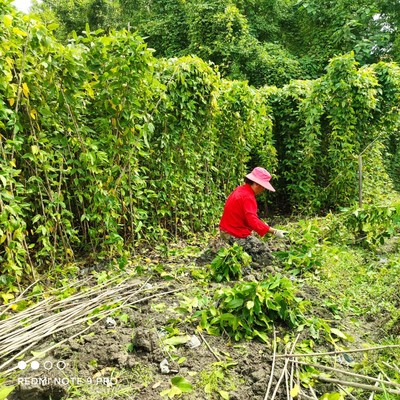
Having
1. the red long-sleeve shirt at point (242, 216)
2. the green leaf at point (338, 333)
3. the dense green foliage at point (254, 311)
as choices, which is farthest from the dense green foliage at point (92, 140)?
the green leaf at point (338, 333)

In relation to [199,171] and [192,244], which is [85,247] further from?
[199,171]

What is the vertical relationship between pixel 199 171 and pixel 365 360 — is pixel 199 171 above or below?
above

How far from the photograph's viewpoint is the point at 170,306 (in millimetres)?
2957

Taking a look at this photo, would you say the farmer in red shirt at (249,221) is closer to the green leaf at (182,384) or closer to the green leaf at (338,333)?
the green leaf at (338,333)

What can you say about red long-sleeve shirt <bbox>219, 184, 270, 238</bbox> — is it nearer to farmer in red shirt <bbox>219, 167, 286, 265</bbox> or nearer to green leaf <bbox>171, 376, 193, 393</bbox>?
farmer in red shirt <bbox>219, 167, 286, 265</bbox>

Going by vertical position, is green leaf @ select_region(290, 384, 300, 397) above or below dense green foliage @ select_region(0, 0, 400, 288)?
below

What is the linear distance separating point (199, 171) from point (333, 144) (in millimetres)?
2791

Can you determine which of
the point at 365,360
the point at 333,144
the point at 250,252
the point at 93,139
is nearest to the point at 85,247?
the point at 93,139

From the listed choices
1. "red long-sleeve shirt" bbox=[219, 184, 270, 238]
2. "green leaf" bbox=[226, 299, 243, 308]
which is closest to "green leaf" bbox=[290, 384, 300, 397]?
"green leaf" bbox=[226, 299, 243, 308]

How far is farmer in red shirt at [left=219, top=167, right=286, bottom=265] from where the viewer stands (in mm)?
3885

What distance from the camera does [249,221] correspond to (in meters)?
3.98

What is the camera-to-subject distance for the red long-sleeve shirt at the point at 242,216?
396 cm

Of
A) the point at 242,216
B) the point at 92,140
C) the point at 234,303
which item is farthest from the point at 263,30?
the point at 234,303

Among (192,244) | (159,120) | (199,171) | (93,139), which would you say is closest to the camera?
(93,139)
